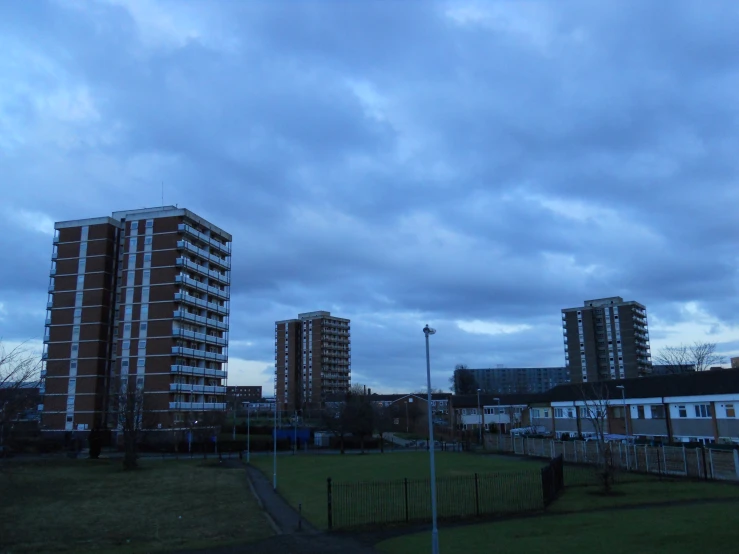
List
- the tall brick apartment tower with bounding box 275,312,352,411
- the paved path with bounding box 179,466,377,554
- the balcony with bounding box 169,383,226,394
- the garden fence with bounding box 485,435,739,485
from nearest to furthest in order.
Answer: the paved path with bounding box 179,466,377,554 → the garden fence with bounding box 485,435,739,485 → the balcony with bounding box 169,383,226,394 → the tall brick apartment tower with bounding box 275,312,352,411

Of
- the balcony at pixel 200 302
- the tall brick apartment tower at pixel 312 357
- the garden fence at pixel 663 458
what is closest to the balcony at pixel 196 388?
the balcony at pixel 200 302

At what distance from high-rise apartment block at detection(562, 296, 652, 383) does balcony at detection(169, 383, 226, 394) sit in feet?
314

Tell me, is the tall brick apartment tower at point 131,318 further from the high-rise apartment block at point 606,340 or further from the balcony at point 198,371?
the high-rise apartment block at point 606,340

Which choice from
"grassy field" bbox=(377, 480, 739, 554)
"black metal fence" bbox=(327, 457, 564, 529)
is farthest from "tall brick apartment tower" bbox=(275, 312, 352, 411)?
"grassy field" bbox=(377, 480, 739, 554)

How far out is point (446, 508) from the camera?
2811cm

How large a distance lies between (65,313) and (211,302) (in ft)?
73.5

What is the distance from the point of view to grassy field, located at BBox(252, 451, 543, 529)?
36.7m

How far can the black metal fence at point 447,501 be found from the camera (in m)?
26.3

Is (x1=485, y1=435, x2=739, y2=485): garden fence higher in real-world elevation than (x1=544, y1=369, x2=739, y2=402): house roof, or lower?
lower

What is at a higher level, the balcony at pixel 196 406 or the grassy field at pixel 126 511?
the balcony at pixel 196 406

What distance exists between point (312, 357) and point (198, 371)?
76562 millimetres

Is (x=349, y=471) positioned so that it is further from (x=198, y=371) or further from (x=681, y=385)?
(x=198, y=371)

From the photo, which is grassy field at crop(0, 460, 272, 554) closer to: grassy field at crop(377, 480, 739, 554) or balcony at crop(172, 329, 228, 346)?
grassy field at crop(377, 480, 739, 554)

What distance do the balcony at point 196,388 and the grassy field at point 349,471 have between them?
28845mm
